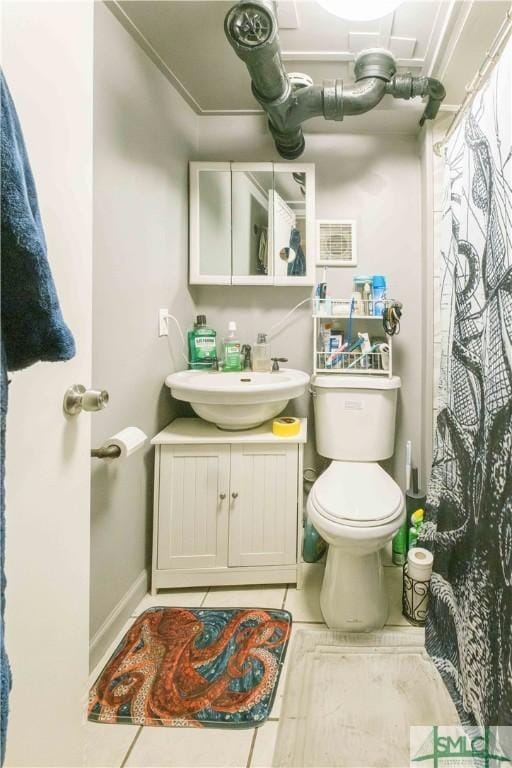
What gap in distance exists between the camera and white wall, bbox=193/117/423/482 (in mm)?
1965

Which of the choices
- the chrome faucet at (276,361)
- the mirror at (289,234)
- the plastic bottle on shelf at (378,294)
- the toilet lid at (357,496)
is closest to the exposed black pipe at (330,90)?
the mirror at (289,234)

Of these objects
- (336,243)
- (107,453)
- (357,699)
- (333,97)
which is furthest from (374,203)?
(357,699)

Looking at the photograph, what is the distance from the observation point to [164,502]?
156 centimetres

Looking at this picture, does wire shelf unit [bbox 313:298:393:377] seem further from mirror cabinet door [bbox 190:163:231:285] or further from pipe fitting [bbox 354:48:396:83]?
pipe fitting [bbox 354:48:396:83]

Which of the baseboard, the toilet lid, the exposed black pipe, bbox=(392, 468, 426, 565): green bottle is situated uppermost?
the exposed black pipe

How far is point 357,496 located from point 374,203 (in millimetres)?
1460

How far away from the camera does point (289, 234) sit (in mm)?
1959

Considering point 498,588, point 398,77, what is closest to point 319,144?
point 398,77

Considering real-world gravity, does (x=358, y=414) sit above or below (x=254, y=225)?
below

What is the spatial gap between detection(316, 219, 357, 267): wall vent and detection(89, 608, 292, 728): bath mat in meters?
1.62

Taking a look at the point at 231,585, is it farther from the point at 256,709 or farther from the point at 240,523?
the point at 256,709

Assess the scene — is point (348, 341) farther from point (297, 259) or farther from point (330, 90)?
point (330, 90)

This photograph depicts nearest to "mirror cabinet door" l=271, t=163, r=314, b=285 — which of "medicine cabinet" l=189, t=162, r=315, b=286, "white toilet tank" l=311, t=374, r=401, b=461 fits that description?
"medicine cabinet" l=189, t=162, r=315, b=286

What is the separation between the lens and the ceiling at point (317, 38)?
4.25 feet
